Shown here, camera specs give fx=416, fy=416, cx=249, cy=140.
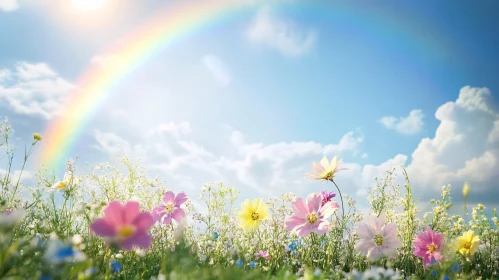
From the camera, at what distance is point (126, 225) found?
164 centimetres

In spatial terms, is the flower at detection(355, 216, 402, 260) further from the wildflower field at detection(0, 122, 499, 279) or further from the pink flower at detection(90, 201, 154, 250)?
the pink flower at detection(90, 201, 154, 250)

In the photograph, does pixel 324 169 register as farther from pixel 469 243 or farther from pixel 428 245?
pixel 469 243

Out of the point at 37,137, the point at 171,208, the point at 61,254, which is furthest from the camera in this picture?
the point at 37,137

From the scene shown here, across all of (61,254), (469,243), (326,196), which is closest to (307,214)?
(326,196)

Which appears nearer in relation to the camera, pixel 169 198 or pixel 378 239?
pixel 378 239

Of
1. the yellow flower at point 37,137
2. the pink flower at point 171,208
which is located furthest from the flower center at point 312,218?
the yellow flower at point 37,137

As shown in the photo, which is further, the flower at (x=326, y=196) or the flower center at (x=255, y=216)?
the flower center at (x=255, y=216)

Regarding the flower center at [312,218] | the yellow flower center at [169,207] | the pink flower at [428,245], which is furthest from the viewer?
the yellow flower center at [169,207]

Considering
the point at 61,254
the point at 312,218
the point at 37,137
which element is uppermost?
the point at 37,137

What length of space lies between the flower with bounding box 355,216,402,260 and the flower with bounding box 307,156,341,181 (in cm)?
48

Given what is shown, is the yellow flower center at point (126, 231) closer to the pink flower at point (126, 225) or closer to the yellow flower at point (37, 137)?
the pink flower at point (126, 225)

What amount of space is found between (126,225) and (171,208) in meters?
1.57

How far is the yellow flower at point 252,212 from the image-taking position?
139 inches

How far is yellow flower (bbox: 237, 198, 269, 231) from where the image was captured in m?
3.54
